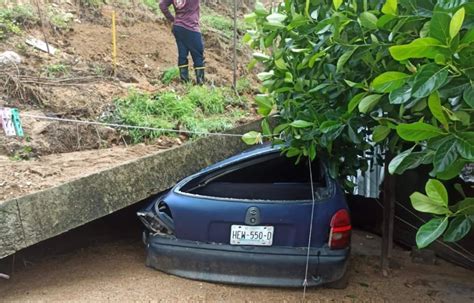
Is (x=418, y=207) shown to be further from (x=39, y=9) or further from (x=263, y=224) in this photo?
(x=39, y=9)

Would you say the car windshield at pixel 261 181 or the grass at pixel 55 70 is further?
the grass at pixel 55 70

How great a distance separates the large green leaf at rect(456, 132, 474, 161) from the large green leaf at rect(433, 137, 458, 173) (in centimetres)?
2

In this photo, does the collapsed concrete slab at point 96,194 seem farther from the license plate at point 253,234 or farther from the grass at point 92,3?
the grass at point 92,3

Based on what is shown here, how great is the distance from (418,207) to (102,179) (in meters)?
3.08

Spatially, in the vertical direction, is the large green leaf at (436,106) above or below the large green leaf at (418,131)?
above

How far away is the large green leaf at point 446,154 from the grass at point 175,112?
3.79m

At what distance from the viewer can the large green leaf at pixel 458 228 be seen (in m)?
2.11

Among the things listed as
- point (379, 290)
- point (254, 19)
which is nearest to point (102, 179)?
point (254, 19)

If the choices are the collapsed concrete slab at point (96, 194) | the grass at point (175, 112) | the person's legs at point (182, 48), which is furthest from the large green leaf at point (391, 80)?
the person's legs at point (182, 48)

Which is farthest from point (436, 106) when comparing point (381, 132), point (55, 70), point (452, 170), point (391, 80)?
point (55, 70)

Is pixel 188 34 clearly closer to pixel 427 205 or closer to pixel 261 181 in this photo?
pixel 261 181

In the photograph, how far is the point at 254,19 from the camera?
390cm

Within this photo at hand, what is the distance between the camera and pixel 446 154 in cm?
192

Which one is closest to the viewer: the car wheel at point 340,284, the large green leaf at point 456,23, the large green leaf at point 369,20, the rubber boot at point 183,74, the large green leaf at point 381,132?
the large green leaf at point 456,23
